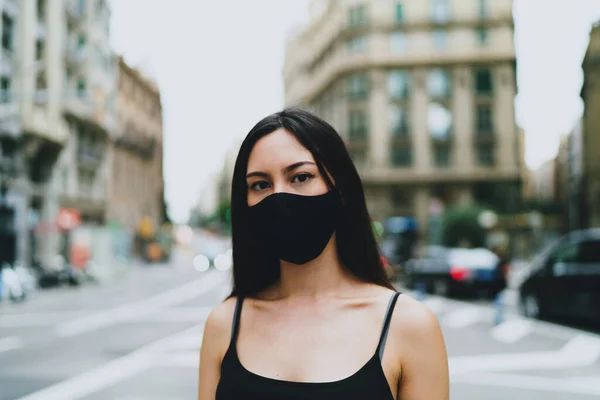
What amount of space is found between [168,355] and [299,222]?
8.45 metres

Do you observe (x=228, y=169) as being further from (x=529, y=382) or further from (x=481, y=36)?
(x=529, y=382)

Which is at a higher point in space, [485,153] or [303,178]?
[485,153]

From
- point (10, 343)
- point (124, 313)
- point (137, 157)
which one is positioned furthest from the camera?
point (137, 157)

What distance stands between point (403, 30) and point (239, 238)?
5377 centimetres

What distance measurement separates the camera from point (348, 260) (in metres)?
2.05

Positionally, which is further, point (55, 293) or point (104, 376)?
point (55, 293)

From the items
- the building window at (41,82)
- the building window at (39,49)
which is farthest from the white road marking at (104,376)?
the building window at (39,49)

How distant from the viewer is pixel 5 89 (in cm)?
2839

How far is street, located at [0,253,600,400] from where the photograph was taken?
298 inches

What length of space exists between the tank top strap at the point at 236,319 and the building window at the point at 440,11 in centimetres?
5397

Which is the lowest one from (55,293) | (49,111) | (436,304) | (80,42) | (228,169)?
(55,293)

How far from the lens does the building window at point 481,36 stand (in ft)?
174

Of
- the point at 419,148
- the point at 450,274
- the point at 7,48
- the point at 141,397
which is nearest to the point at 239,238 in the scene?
the point at 141,397

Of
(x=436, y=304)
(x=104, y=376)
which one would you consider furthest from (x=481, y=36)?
(x=104, y=376)
